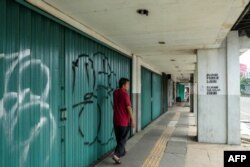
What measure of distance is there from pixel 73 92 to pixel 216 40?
13.7 feet

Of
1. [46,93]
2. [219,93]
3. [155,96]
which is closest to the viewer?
[46,93]

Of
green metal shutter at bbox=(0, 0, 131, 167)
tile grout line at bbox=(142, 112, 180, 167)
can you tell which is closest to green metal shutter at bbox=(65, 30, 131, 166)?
green metal shutter at bbox=(0, 0, 131, 167)

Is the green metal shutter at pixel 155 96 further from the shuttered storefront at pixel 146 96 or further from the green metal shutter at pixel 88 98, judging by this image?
the green metal shutter at pixel 88 98

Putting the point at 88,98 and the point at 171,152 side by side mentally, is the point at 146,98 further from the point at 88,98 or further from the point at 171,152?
the point at 88,98

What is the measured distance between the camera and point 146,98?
1169 centimetres

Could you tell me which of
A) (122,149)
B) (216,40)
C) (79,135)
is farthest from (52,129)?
(216,40)

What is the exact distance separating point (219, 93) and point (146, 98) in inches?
184

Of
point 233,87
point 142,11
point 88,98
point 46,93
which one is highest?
point 142,11

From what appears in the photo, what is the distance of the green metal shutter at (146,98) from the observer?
10841 millimetres

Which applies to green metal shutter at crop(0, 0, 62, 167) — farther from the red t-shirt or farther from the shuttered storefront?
the shuttered storefront

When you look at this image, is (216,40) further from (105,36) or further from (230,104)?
(105,36)

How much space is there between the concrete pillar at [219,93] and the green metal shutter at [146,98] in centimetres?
358

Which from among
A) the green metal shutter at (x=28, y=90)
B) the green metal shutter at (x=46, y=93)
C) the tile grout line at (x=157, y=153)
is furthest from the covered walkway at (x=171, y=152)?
the green metal shutter at (x=28, y=90)

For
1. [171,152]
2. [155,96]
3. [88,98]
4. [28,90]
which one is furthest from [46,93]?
[155,96]
